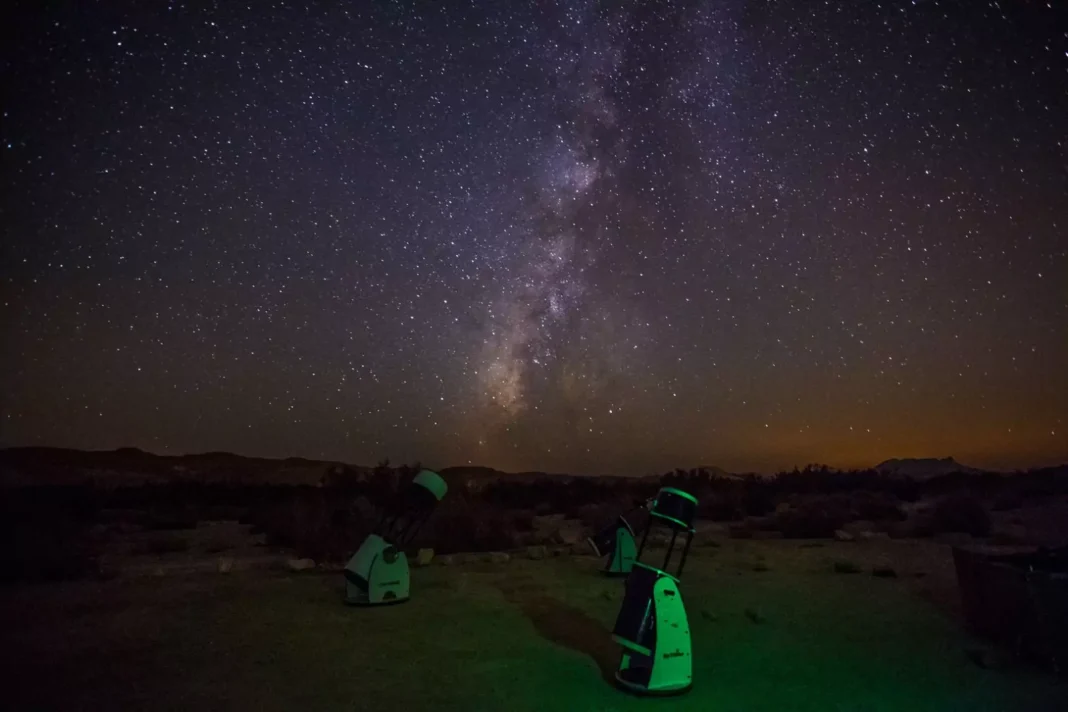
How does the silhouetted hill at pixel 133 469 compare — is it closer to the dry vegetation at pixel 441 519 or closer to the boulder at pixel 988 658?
the dry vegetation at pixel 441 519

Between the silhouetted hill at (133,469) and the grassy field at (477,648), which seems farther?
the silhouetted hill at (133,469)

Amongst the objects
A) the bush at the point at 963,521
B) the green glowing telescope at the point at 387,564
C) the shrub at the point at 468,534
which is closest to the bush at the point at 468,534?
the shrub at the point at 468,534

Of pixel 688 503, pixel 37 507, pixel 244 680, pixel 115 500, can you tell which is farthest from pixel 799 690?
pixel 115 500

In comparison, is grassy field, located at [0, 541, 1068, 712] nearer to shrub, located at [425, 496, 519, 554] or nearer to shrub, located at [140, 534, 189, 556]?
shrub, located at [140, 534, 189, 556]

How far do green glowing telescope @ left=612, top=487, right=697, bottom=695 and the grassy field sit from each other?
19cm

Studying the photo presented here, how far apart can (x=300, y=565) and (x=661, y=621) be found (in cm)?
1094

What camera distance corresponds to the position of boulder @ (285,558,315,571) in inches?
622

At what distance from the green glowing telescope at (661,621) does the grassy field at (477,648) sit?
0.19m

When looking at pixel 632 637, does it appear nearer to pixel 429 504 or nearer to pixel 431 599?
pixel 429 504

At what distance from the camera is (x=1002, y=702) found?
7098 millimetres

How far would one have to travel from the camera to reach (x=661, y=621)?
22.6 ft

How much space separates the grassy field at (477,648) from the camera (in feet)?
23.6

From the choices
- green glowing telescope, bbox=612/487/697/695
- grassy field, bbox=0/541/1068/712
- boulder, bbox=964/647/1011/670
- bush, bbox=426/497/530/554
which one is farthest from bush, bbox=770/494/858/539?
green glowing telescope, bbox=612/487/697/695

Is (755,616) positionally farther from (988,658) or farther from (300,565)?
(300,565)
